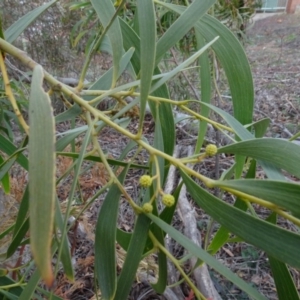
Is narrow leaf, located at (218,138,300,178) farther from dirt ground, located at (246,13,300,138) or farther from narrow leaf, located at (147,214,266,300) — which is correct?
dirt ground, located at (246,13,300,138)

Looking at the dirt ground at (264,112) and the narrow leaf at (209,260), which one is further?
the dirt ground at (264,112)

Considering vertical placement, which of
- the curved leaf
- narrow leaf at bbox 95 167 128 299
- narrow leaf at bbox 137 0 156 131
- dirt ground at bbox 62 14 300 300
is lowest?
dirt ground at bbox 62 14 300 300

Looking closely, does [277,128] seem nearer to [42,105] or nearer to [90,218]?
[90,218]

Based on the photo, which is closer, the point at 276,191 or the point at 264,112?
the point at 276,191

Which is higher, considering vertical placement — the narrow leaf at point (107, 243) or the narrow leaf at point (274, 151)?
the narrow leaf at point (274, 151)

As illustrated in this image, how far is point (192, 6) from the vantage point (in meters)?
0.39

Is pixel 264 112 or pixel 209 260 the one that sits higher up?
pixel 209 260

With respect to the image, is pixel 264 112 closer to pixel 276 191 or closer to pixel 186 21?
pixel 186 21

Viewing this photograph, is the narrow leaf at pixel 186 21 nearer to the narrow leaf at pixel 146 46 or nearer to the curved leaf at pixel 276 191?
the narrow leaf at pixel 146 46

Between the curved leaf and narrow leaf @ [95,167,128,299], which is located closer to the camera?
the curved leaf

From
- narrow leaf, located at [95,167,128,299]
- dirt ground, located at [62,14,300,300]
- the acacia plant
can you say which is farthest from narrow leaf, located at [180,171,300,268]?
dirt ground, located at [62,14,300,300]

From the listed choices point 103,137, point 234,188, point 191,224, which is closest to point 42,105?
point 234,188

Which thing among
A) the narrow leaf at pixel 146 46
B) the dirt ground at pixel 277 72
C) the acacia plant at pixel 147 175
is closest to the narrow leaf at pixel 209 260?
the acacia plant at pixel 147 175

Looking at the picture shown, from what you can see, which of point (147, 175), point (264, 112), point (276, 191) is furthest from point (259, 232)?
point (264, 112)
